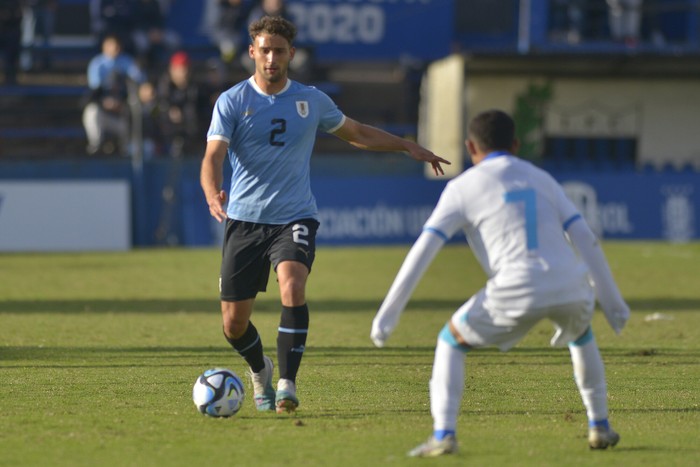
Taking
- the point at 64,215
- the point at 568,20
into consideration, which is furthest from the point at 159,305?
the point at 568,20

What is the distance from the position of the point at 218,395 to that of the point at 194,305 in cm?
804

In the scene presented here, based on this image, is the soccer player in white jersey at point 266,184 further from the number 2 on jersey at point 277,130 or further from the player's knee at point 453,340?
the player's knee at point 453,340

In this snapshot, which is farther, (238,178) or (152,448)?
(238,178)

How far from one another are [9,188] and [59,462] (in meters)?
17.8

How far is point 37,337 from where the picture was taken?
12.2 metres

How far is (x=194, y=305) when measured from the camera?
619 inches

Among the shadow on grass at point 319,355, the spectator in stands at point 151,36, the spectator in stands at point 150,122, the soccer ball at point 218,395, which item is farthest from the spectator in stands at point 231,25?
the soccer ball at point 218,395

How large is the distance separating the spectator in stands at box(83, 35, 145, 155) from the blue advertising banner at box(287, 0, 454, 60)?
18.6 feet

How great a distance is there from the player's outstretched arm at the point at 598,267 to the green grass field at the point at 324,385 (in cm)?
76

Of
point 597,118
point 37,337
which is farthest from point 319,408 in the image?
point 597,118

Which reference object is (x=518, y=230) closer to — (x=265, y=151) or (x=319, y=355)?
(x=265, y=151)

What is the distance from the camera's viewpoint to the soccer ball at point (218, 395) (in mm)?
7758

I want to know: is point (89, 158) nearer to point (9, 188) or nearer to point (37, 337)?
point (9, 188)

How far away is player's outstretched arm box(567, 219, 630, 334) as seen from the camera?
640 cm
